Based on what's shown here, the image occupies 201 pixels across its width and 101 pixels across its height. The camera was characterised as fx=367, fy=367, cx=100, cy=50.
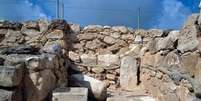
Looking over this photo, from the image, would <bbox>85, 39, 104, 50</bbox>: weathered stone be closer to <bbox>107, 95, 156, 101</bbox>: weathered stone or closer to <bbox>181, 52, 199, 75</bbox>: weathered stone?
<bbox>107, 95, 156, 101</bbox>: weathered stone

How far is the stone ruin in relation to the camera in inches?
202

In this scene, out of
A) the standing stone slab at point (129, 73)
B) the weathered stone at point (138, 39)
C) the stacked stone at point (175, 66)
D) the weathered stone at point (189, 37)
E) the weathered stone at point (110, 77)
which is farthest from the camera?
the weathered stone at point (138, 39)

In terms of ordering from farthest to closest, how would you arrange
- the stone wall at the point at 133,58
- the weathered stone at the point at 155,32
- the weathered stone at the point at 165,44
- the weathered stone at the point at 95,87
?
the weathered stone at the point at 155,32, the weathered stone at the point at 95,87, the weathered stone at the point at 165,44, the stone wall at the point at 133,58

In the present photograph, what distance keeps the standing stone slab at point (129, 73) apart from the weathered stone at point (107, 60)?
0.50 m

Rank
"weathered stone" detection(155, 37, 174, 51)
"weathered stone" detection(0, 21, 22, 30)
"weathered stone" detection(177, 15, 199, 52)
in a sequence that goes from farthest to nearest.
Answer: "weathered stone" detection(0, 21, 22, 30), "weathered stone" detection(155, 37, 174, 51), "weathered stone" detection(177, 15, 199, 52)

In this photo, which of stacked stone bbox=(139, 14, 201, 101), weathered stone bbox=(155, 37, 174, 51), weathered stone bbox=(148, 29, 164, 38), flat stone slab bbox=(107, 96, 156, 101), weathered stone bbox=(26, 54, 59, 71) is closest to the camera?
stacked stone bbox=(139, 14, 201, 101)

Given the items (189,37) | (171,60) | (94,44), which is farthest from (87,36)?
(189,37)

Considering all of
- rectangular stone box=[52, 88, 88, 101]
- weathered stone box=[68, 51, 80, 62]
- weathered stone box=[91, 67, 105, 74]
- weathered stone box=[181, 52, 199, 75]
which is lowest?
rectangular stone box=[52, 88, 88, 101]

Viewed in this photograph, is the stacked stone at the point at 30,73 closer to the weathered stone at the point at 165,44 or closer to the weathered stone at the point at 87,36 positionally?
the weathered stone at the point at 87,36

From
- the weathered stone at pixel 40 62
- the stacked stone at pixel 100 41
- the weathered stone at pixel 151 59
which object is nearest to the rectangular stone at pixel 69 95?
the weathered stone at pixel 40 62

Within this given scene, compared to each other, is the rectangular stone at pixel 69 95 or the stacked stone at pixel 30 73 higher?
the stacked stone at pixel 30 73

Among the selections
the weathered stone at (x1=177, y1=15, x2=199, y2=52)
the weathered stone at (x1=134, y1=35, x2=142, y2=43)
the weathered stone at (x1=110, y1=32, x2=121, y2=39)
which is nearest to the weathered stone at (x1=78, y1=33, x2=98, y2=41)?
the weathered stone at (x1=110, y1=32, x2=121, y2=39)

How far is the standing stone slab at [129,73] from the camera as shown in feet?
29.3

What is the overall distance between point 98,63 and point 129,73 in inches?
44.1
